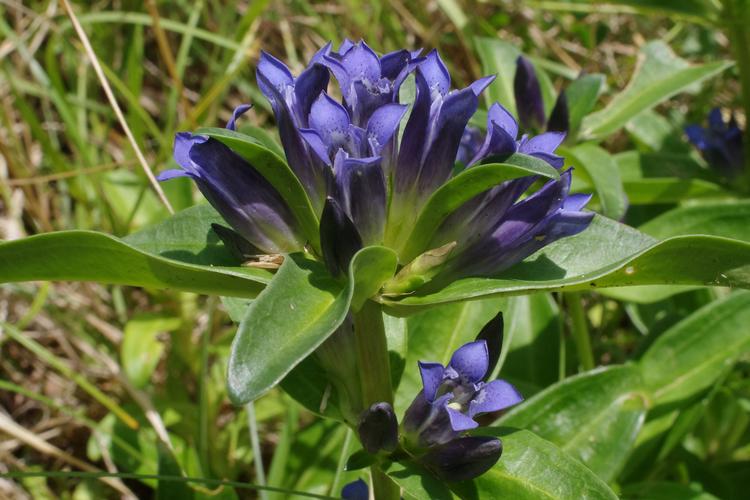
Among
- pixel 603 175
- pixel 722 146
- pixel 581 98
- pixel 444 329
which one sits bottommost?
pixel 722 146

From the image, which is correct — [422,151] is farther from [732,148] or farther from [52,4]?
[52,4]

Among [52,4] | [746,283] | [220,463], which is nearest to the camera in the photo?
[746,283]

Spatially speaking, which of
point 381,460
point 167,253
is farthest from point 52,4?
point 381,460

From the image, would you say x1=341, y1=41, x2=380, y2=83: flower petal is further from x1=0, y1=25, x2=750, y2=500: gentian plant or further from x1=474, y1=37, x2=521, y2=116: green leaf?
x1=474, y1=37, x2=521, y2=116: green leaf

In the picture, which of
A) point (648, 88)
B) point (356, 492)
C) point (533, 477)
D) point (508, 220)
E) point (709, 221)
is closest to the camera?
point (508, 220)

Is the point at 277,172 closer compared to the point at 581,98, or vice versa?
the point at 277,172

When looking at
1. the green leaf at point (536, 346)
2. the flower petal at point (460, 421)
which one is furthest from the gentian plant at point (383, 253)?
the green leaf at point (536, 346)

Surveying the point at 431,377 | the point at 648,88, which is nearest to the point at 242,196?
the point at 431,377

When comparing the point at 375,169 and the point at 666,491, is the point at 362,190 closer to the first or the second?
the point at 375,169
